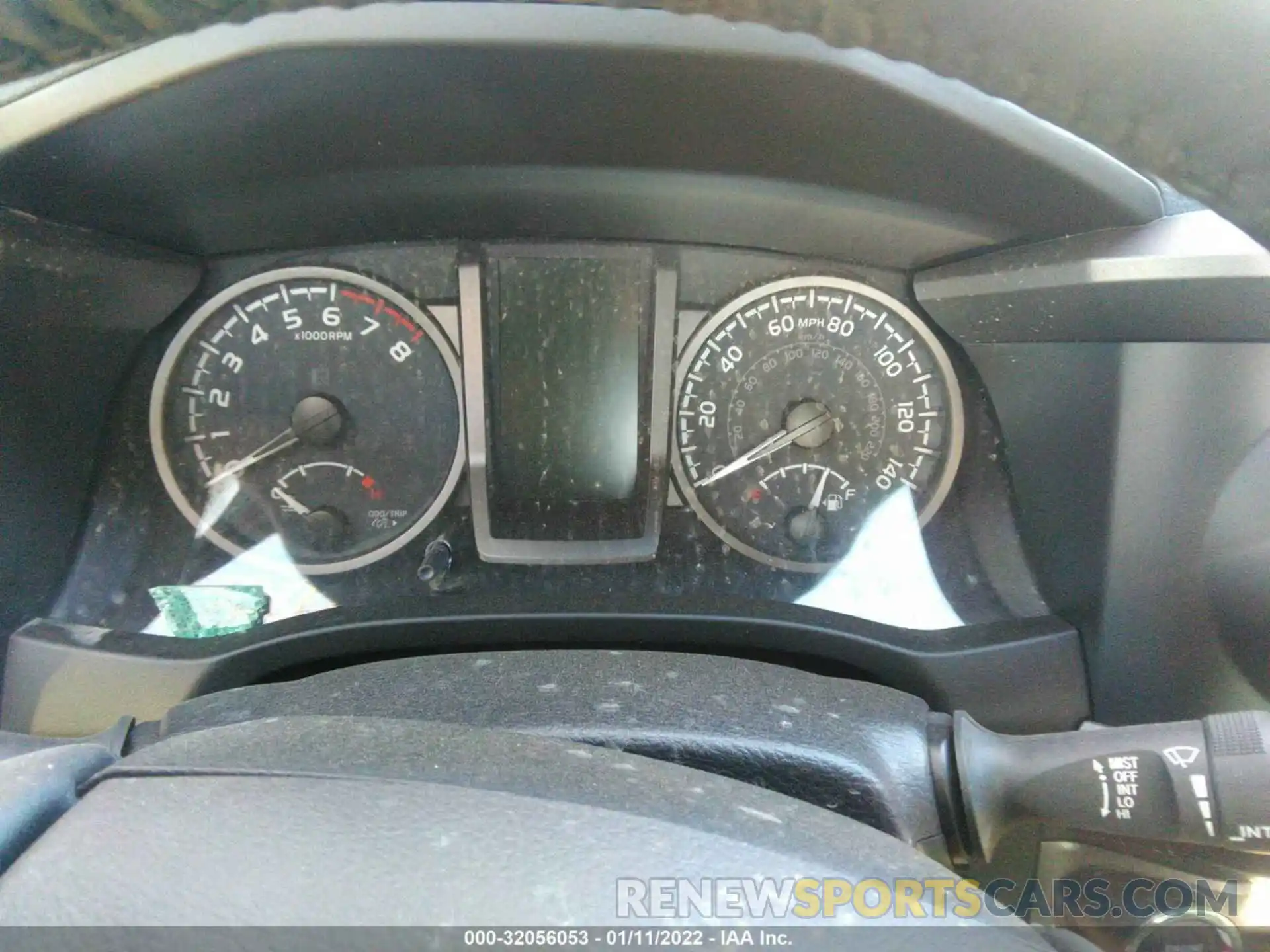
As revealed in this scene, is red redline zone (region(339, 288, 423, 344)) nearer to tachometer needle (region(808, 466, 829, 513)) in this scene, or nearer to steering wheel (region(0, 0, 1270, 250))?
tachometer needle (region(808, 466, 829, 513))

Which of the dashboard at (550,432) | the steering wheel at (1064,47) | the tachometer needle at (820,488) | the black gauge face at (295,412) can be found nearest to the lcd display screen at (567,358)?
the dashboard at (550,432)

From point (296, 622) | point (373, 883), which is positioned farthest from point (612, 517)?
point (373, 883)

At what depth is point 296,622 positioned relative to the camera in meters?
1.58

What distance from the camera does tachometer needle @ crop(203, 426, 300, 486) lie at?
76.9 inches

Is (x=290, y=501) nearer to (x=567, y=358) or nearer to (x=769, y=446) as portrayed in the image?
(x=567, y=358)

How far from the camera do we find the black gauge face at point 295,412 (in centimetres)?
196

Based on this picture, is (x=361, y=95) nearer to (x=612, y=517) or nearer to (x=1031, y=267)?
(x=612, y=517)

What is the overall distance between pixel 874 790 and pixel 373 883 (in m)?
0.57

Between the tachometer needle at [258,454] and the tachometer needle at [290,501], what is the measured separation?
0.21 ft

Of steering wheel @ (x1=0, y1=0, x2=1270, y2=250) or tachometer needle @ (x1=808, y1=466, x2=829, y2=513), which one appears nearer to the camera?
steering wheel @ (x1=0, y1=0, x2=1270, y2=250)

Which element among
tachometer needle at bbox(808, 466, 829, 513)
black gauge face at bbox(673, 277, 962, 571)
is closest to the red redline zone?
black gauge face at bbox(673, 277, 962, 571)

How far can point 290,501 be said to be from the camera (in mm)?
1998

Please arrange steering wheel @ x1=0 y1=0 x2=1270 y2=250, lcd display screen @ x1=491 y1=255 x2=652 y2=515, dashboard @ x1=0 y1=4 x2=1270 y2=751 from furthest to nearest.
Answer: lcd display screen @ x1=491 y1=255 x2=652 y2=515 → dashboard @ x1=0 y1=4 x2=1270 y2=751 → steering wheel @ x1=0 y1=0 x2=1270 y2=250

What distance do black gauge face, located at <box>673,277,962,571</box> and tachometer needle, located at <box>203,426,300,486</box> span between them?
71 cm
